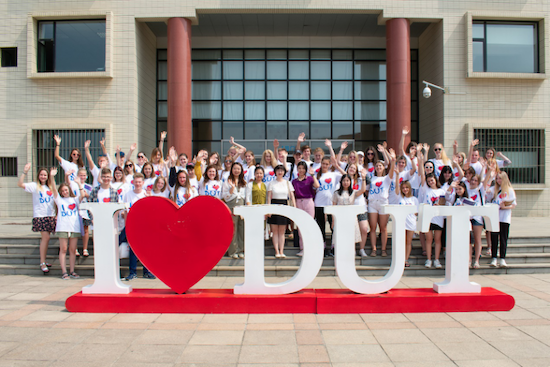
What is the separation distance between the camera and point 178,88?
13.6m

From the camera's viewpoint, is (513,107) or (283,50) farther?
(283,50)

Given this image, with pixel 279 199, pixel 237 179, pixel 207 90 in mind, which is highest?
pixel 207 90

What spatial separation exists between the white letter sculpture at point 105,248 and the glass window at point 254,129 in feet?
39.2

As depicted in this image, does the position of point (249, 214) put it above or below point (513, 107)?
below

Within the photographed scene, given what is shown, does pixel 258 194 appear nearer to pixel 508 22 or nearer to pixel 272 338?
pixel 272 338

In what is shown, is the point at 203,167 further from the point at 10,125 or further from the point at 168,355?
the point at 10,125

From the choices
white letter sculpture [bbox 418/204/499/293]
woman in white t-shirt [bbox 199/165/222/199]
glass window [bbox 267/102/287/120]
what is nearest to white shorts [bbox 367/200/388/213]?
white letter sculpture [bbox 418/204/499/293]

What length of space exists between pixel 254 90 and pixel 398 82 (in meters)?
6.31

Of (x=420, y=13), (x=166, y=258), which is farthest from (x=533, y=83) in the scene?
(x=166, y=258)

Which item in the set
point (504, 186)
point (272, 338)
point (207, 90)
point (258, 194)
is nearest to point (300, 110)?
point (207, 90)

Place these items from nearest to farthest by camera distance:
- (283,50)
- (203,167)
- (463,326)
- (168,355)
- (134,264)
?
(168,355), (463,326), (134,264), (203,167), (283,50)

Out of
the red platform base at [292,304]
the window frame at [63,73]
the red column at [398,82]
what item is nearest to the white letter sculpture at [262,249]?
the red platform base at [292,304]

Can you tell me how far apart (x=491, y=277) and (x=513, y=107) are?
9541 mm

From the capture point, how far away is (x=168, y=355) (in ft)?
12.3
